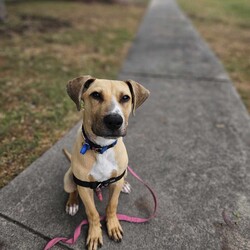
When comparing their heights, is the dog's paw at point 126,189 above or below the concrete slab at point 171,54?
above

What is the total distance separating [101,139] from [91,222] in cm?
85

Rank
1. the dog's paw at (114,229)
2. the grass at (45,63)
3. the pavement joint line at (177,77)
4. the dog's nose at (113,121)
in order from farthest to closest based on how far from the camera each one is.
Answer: the pavement joint line at (177,77)
the grass at (45,63)
the dog's paw at (114,229)
the dog's nose at (113,121)

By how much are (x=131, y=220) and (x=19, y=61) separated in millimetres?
5225

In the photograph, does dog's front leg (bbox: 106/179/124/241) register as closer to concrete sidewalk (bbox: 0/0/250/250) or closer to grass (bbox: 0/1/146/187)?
concrete sidewalk (bbox: 0/0/250/250)

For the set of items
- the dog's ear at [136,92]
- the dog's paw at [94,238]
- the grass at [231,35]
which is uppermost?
the dog's ear at [136,92]

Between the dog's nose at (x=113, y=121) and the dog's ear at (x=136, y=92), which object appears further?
the dog's ear at (x=136, y=92)

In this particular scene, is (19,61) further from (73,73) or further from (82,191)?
(82,191)

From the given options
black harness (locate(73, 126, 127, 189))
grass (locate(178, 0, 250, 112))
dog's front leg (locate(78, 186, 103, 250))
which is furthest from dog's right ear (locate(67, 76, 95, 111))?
grass (locate(178, 0, 250, 112))

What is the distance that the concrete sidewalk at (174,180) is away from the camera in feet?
9.71

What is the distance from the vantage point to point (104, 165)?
278 cm

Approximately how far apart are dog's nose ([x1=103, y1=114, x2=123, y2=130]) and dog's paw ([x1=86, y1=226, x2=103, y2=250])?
42.0 inches

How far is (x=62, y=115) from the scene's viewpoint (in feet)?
16.5

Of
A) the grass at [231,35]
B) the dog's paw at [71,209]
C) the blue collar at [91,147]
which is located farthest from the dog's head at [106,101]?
the grass at [231,35]

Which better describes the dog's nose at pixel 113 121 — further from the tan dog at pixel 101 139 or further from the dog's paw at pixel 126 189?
the dog's paw at pixel 126 189
